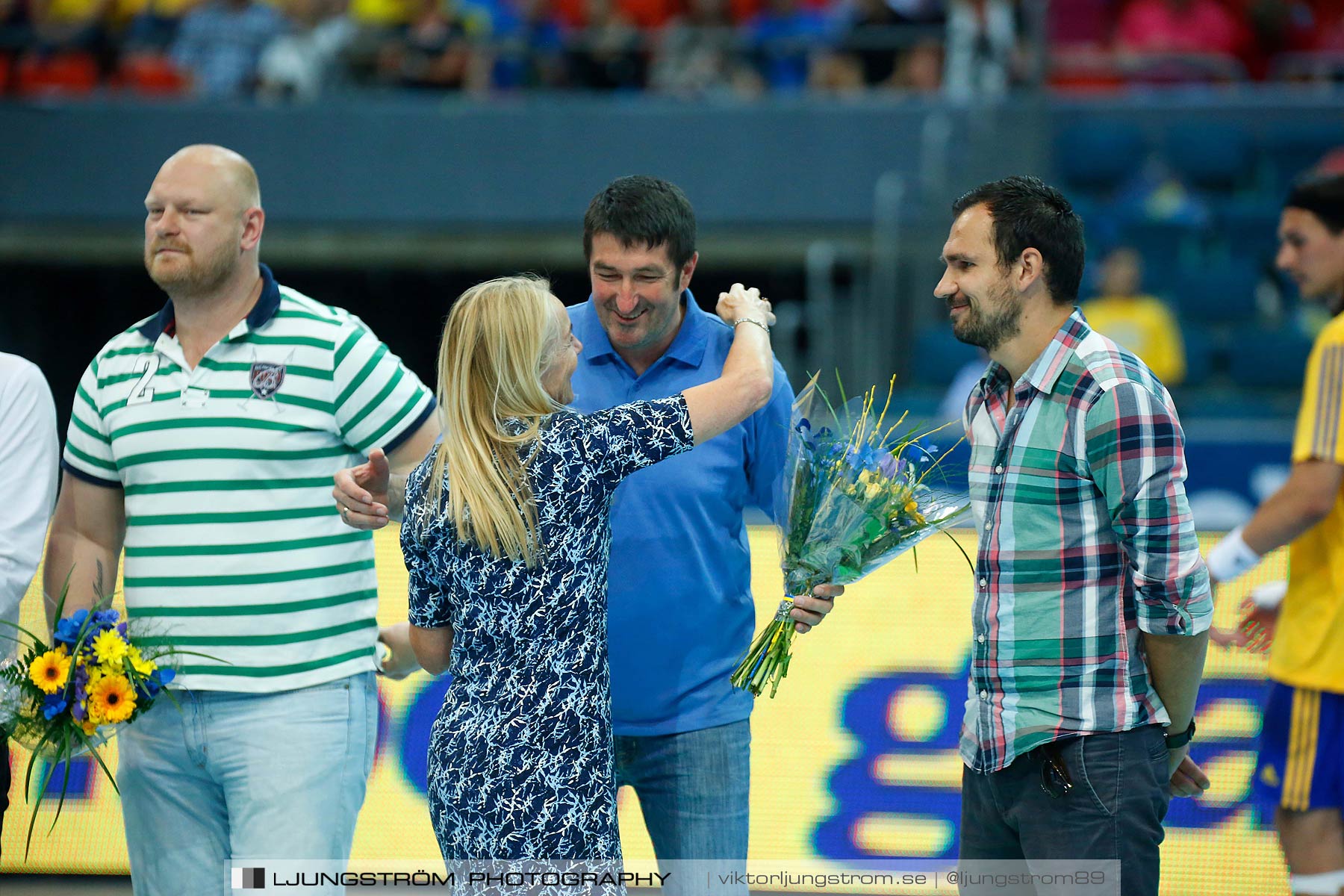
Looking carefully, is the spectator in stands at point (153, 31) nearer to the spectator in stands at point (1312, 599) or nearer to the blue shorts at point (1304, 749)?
the spectator in stands at point (1312, 599)

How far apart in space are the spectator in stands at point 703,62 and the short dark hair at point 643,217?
28.1 feet

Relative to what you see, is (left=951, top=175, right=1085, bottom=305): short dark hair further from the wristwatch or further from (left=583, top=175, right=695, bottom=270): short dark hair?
the wristwatch

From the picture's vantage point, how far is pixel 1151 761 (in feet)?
9.12

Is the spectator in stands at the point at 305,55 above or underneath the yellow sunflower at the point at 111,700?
above

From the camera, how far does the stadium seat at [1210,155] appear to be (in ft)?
35.9

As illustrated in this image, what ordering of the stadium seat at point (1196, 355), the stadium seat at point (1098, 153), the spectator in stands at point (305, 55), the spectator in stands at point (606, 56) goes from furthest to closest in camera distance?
the spectator in stands at point (305, 55), the spectator in stands at point (606, 56), the stadium seat at point (1098, 153), the stadium seat at point (1196, 355)

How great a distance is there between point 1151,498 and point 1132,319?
704 cm

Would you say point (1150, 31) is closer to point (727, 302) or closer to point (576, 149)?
point (576, 149)

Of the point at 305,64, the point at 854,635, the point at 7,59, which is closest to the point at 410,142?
the point at 305,64

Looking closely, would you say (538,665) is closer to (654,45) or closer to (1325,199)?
(1325,199)

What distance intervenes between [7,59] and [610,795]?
476 inches

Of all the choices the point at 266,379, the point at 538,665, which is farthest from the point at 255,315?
the point at 538,665

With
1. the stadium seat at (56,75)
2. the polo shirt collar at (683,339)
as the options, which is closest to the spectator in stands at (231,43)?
the stadium seat at (56,75)

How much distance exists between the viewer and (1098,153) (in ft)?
36.2
